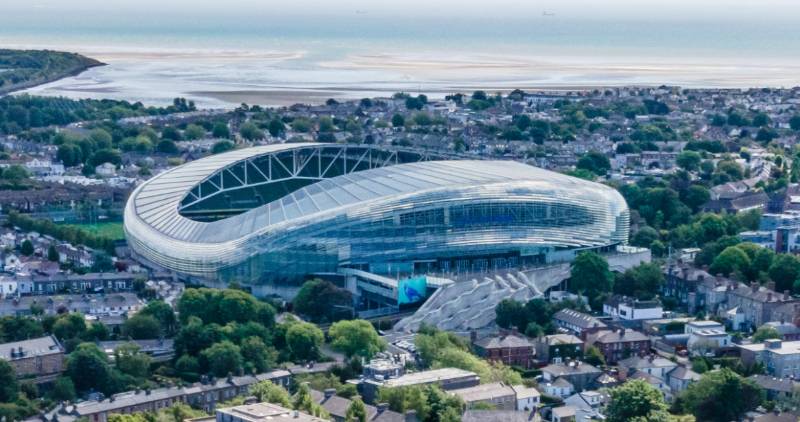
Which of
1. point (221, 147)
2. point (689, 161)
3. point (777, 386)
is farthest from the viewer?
point (221, 147)

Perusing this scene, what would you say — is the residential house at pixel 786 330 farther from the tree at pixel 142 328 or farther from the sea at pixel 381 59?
the sea at pixel 381 59

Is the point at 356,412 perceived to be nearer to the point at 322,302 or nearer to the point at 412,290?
the point at 322,302

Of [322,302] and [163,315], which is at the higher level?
[163,315]

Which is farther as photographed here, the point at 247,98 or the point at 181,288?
the point at 247,98

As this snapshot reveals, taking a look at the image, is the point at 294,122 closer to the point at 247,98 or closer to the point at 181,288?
the point at 247,98

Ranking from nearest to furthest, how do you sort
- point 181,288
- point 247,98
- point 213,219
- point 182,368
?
point 182,368 → point 181,288 → point 213,219 → point 247,98

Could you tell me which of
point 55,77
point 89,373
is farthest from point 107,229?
point 55,77

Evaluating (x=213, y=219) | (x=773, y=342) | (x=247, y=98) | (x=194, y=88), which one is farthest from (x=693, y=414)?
(x=194, y=88)

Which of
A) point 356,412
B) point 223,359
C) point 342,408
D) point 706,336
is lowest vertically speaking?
point 706,336
